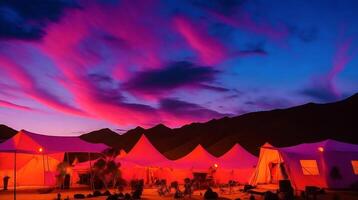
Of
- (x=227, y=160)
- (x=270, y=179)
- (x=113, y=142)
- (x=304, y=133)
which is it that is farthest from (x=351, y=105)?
(x=113, y=142)

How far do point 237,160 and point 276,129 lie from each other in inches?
1828

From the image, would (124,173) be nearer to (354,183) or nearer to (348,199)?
(354,183)

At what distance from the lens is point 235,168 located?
34.9m

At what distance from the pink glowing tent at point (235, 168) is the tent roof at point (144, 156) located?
493cm

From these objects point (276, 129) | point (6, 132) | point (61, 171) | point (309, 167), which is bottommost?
point (309, 167)

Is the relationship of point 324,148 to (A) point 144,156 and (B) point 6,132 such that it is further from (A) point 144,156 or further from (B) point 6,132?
(B) point 6,132

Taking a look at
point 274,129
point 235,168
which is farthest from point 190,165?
point 274,129

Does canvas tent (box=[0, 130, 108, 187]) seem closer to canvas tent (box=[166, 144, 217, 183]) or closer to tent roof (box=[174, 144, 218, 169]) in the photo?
canvas tent (box=[166, 144, 217, 183])

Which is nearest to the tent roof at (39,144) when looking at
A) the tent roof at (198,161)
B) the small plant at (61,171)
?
the small plant at (61,171)

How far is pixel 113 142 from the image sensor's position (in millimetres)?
138250

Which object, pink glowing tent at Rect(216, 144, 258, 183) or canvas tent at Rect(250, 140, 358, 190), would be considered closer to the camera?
canvas tent at Rect(250, 140, 358, 190)

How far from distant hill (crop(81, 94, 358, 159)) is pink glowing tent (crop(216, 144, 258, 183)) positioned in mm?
28949

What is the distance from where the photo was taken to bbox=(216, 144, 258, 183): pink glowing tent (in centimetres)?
3512

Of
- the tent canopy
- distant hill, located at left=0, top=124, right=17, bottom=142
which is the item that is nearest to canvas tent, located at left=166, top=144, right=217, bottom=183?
the tent canopy
